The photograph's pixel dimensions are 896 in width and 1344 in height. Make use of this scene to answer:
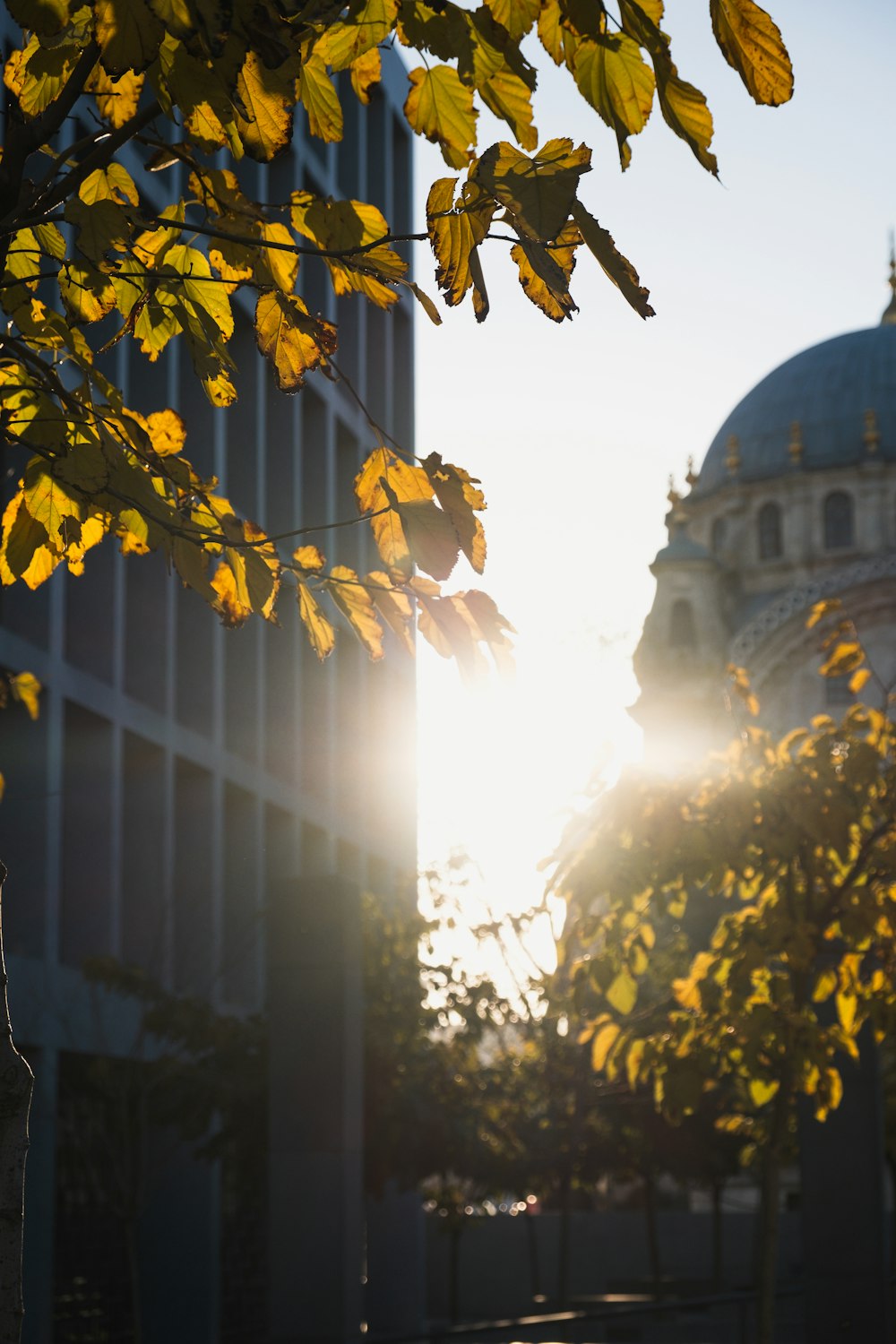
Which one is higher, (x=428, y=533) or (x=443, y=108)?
(x=443, y=108)

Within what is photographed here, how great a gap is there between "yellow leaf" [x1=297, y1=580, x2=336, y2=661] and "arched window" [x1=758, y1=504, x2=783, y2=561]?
80.1 metres

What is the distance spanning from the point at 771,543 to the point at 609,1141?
50.7m

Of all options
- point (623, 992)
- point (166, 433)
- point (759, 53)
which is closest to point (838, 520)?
point (623, 992)

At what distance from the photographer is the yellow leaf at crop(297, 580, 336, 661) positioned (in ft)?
16.4

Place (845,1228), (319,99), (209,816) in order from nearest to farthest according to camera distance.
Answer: (319,99) → (845,1228) → (209,816)

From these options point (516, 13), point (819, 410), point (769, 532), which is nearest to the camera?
point (516, 13)

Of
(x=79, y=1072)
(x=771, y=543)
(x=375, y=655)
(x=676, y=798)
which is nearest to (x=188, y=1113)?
(x=79, y=1072)

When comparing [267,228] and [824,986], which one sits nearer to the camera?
[267,228]

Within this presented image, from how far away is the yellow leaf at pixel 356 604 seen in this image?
501 cm

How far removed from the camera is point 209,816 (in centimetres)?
2675

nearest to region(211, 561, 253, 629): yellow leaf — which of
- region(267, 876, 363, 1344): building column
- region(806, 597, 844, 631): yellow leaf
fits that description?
region(267, 876, 363, 1344): building column

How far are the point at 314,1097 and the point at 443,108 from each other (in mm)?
8616

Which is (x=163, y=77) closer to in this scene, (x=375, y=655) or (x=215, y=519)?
(x=215, y=519)

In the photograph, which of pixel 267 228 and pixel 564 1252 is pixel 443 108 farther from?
pixel 564 1252
